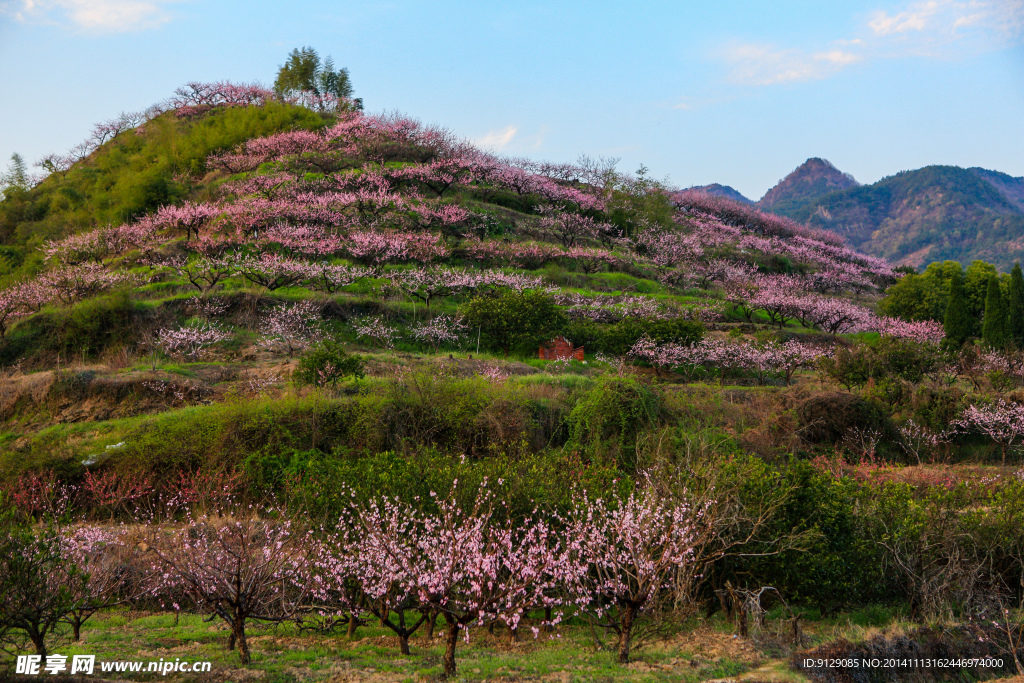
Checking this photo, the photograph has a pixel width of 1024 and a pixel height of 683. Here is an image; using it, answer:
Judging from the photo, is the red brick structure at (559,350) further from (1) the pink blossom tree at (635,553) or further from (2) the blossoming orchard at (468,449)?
(1) the pink blossom tree at (635,553)

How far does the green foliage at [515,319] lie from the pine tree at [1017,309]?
18264mm

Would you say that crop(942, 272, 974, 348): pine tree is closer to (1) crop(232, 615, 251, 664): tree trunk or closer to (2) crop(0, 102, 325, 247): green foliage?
(1) crop(232, 615, 251, 664): tree trunk

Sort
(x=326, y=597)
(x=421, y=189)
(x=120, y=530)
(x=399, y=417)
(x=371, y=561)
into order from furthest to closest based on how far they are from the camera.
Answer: (x=421, y=189)
(x=399, y=417)
(x=120, y=530)
(x=326, y=597)
(x=371, y=561)

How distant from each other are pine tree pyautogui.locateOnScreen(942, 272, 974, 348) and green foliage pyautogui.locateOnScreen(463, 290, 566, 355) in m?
18.1

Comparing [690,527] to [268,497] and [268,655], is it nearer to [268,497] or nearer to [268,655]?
[268,655]

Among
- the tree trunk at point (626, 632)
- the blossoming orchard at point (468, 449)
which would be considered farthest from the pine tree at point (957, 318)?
the tree trunk at point (626, 632)

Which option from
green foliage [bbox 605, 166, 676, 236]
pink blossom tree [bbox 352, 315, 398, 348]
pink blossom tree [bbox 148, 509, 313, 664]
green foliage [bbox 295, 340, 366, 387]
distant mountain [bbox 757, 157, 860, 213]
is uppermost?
distant mountain [bbox 757, 157, 860, 213]

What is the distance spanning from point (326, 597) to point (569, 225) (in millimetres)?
37589

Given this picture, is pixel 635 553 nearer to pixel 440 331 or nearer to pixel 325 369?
pixel 325 369

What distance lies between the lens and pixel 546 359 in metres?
22.9

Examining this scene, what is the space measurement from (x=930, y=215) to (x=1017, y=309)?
10587 cm

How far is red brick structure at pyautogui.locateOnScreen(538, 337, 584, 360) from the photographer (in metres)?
23.1

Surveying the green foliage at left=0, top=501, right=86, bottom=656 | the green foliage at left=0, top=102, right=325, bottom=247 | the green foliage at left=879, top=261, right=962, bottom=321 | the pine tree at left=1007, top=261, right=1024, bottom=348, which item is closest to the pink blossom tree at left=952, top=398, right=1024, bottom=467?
the pine tree at left=1007, top=261, right=1024, bottom=348

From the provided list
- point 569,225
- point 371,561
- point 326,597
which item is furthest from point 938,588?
point 569,225
